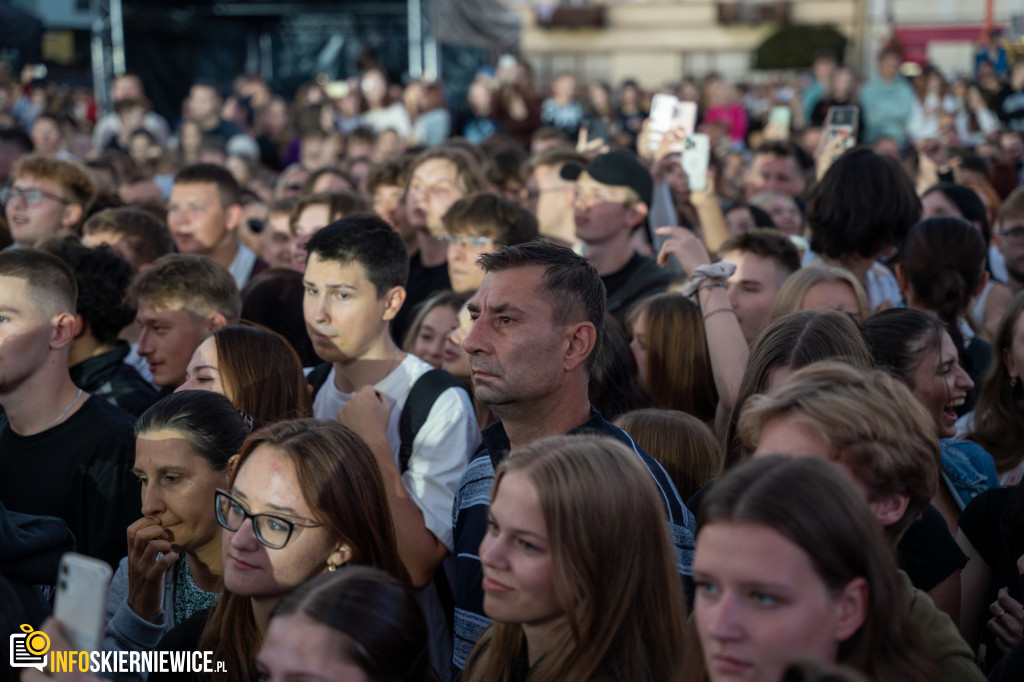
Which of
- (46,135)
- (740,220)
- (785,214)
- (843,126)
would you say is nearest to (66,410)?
(740,220)

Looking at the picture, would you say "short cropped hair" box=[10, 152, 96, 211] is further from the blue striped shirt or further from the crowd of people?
the blue striped shirt

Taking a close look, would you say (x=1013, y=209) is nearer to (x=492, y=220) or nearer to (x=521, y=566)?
(x=492, y=220)

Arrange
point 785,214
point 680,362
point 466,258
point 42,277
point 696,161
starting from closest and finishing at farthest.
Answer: point 42,277, point 680,362, point 466,258, point 696,161, point 785,214

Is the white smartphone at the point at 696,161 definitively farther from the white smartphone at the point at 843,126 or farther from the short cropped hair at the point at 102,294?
the short cropped hair at the point at 102,294

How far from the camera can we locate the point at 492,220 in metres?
5.42

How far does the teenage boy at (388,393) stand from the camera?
3521 mm

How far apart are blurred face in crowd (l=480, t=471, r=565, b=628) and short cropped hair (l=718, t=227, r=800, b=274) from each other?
9.37ft

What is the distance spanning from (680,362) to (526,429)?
1428 millimetres

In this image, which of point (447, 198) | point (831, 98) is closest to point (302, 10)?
point (831, 98)

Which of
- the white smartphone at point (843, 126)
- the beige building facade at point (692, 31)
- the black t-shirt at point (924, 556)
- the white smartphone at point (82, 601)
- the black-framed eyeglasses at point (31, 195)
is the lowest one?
Answer: the black t-shirt at point (924, 556)

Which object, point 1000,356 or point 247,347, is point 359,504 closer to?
point 247,347

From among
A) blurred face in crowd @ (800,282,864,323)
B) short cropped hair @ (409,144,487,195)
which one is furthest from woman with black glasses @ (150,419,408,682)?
short cropped hair @ (409,144,487,195)

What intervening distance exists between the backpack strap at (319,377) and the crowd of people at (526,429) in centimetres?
2

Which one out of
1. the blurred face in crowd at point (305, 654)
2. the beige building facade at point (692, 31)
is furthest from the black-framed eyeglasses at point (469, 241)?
the beige building facade at point (692, 31)
